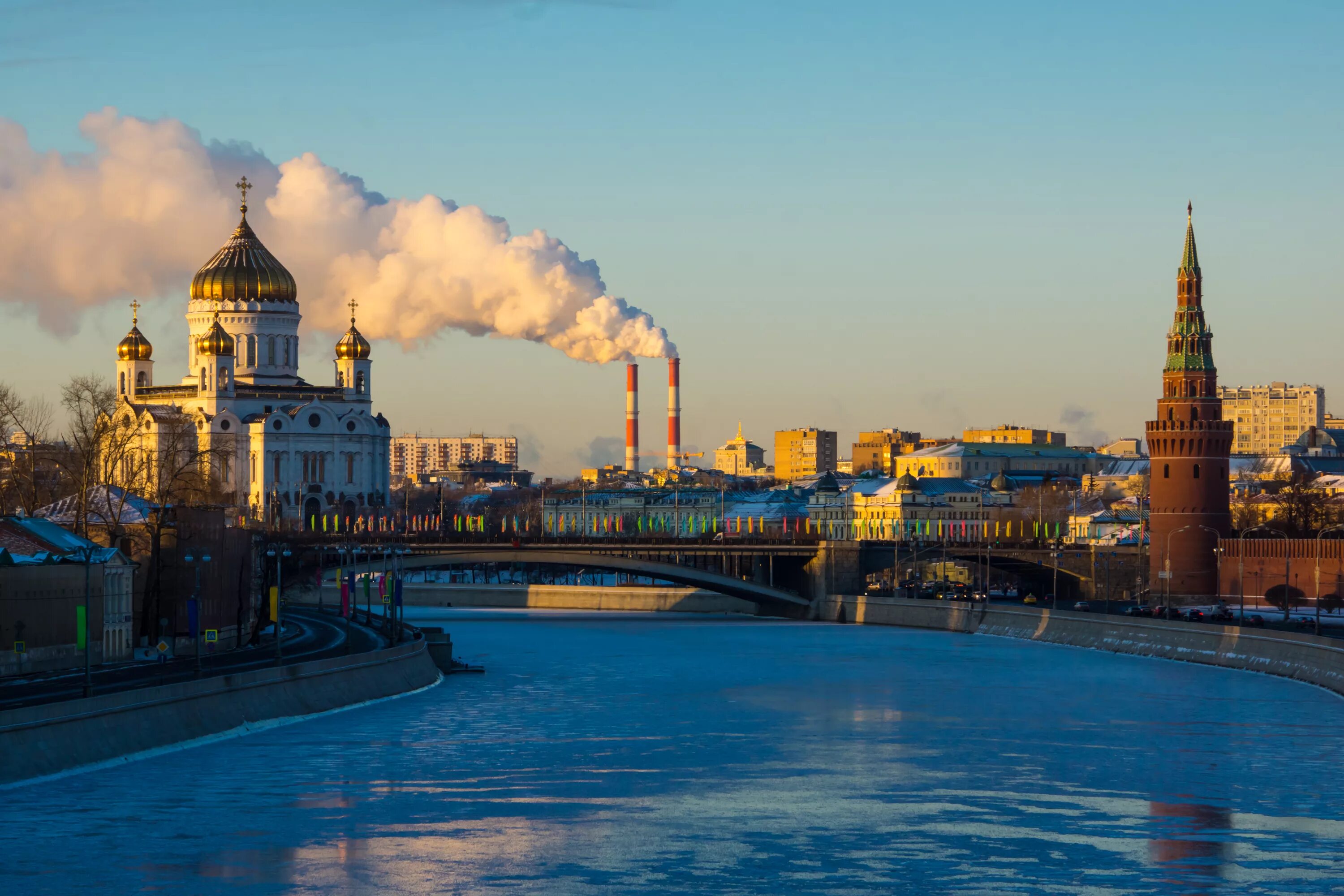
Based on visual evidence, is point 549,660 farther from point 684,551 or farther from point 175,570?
point 684,551

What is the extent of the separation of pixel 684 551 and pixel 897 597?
982 cm

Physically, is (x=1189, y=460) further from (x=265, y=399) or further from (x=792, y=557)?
(x=265, y=399)

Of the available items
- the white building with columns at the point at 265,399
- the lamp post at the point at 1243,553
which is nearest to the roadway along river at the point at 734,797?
the lamp post at the point at 1243,553

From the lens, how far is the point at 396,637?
6381 centimetres

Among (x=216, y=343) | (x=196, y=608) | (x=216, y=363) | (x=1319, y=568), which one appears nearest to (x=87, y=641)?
(x=196, y=608)

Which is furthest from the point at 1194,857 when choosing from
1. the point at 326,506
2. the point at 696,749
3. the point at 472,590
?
the point at 326,506

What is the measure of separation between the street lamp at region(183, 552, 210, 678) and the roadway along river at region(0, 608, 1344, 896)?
305 centimetres

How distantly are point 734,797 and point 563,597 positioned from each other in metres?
77.7

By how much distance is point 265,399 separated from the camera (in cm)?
13812

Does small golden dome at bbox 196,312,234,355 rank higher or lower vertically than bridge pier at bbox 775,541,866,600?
higher

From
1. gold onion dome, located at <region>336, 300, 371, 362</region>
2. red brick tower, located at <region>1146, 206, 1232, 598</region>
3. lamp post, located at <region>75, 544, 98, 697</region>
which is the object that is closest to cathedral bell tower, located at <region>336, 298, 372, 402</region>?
gold onion dome, located at <region>336, 300, 371, 362</region>

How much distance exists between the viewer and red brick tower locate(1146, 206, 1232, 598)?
3671 inches

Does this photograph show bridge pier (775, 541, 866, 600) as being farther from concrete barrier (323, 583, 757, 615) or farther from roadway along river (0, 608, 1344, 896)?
roadway along river (0, 608, 1344, 896)

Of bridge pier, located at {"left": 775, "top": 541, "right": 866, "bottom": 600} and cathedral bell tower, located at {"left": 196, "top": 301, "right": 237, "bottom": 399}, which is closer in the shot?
bridge pier, located at {"left": 775, "top": 541, "right": 866, "bottom": 600}
